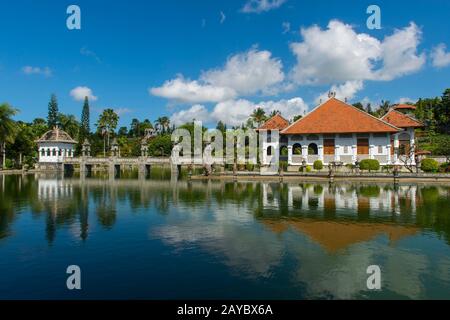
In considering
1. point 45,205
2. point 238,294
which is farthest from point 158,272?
point 45,205

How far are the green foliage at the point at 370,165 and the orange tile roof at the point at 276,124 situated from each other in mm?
13226

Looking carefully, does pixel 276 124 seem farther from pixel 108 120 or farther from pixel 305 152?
pixel 108 120

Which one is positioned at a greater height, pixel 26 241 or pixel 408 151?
pixel 408 151

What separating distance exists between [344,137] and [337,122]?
7.47 feet

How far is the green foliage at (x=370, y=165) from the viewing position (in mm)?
44781

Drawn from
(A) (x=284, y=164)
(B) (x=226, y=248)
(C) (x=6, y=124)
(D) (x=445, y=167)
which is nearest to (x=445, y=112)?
(D) (x=445, y=167)

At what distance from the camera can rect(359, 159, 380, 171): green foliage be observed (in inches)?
1763

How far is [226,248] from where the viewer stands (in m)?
14.6

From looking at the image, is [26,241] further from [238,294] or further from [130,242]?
[238,294]

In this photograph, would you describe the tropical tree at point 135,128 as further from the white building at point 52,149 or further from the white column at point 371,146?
the white column at point 371,146
